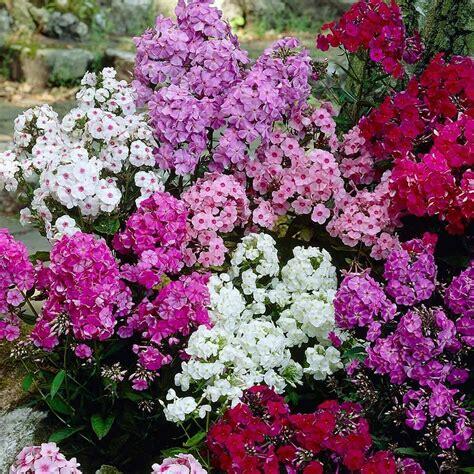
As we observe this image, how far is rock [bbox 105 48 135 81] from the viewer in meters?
7.63

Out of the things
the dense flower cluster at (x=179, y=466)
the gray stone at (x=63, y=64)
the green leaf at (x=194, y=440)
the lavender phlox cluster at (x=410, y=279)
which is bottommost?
the gray stone at (x=63, y=64)

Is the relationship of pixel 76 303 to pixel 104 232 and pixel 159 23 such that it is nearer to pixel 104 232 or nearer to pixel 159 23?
pixel 104 232

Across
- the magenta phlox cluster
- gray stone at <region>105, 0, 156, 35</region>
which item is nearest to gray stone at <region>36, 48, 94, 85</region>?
gray stone at <region>105, 0, 156, 35</region>

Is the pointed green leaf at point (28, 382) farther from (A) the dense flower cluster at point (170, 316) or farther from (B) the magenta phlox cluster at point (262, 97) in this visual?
(B) the magenta phlox cluster at point (262, 97)

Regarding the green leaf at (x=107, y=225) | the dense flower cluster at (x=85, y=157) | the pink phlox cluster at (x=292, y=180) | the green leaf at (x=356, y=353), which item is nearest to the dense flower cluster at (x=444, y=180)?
the pink phlox cluster at (x=292, y=180)

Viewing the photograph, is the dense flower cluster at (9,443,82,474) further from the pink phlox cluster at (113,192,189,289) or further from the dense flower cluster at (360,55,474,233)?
the dense flower cluster at (360,55,474,233)

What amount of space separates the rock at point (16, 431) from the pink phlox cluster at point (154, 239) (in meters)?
0.62

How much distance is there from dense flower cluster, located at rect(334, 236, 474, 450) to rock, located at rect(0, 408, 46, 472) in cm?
113

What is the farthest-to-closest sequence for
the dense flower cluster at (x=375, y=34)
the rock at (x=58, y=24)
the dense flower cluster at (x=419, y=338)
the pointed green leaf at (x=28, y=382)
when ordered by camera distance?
the rock at (x=58, y=24), the dense flower cluster at (x=375, y=34), the pointed green leaf at (x=28, y=382), the dense flower cluster at (x=419, y=338)

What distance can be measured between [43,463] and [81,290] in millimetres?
532

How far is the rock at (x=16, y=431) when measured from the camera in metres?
2.90

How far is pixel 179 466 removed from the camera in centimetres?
228

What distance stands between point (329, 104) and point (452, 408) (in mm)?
1459

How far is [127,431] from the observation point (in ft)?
9.64
